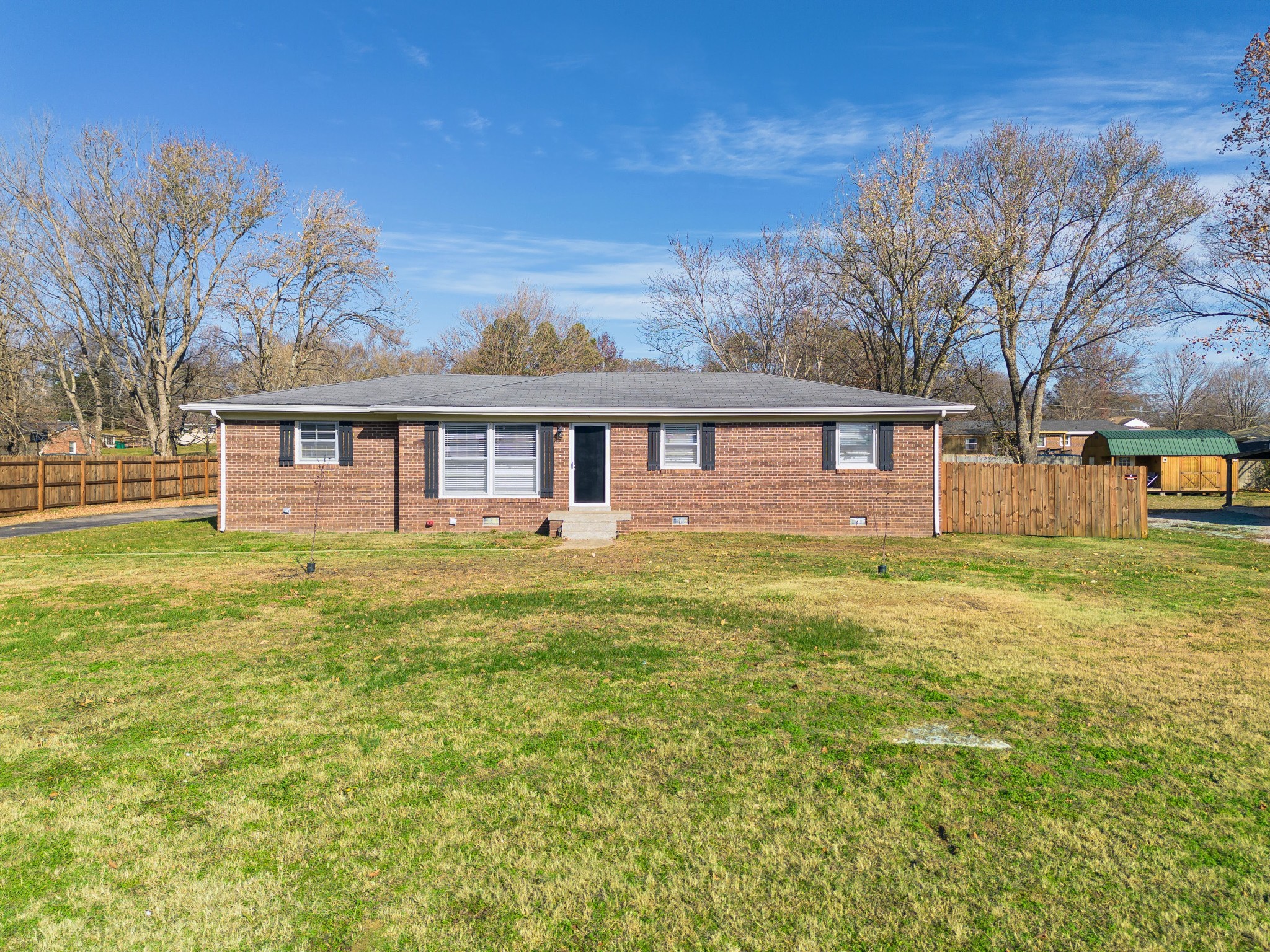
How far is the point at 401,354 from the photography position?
5134cm

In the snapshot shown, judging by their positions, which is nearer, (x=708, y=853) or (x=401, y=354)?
(x=708, y=853)

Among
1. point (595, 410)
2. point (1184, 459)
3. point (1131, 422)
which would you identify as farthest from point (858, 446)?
point (1131, 422)

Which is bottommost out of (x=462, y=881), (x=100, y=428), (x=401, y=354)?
(x=462, y=881)

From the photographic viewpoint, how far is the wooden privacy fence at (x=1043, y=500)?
16.5 meters

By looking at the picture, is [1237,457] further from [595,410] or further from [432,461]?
[432,461]

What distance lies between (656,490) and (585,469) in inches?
65.6

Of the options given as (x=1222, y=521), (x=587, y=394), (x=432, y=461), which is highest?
(x=587, y=394)

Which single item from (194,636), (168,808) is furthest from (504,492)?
(168,808)

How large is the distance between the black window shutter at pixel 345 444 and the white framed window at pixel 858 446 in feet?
36.0

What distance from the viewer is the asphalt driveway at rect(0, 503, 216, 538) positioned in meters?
17.7

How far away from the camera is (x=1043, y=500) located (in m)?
16.8

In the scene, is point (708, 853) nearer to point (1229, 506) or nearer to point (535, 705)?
point (535, 705)

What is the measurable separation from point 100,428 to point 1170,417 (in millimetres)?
80622

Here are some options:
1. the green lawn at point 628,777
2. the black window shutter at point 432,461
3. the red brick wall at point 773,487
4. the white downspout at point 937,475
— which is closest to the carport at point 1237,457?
the white downspout at point 937,475
